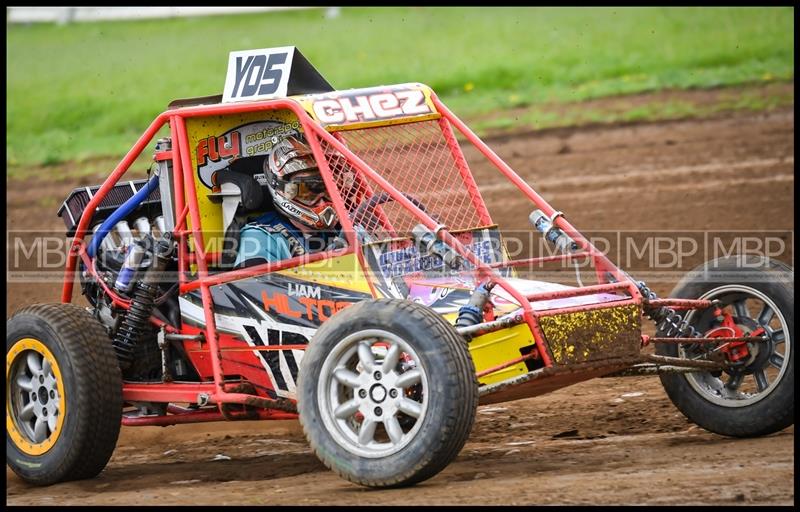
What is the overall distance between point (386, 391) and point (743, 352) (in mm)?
2061

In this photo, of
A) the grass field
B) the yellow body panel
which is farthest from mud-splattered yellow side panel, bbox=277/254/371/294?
the grass field

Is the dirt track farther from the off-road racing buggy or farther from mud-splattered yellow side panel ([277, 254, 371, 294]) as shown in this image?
mud-splattered yellow side panel ([277, 254, 371, 294])

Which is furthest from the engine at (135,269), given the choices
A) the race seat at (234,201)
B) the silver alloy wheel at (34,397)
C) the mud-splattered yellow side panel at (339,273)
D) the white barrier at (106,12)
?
the white barrier at (106,12)

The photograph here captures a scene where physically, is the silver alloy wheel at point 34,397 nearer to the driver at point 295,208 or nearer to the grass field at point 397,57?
the driver at point 295,208

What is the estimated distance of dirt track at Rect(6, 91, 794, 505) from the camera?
607 cm

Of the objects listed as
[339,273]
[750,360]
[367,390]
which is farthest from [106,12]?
[367,390]

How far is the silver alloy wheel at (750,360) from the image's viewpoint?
7156mm

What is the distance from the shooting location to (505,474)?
6645mm

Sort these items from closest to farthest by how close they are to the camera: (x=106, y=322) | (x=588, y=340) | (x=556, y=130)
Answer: (x=588, y=340) < (x=106, y=322) < (x=556, y=130)

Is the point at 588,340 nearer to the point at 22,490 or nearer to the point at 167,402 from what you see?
the point at 167,402

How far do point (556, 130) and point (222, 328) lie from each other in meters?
10.7

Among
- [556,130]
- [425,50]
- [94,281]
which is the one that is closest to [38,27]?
[425,50]

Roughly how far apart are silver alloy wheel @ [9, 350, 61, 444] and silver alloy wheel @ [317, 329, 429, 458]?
5.68 ft

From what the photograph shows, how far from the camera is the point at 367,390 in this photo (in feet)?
20.7
